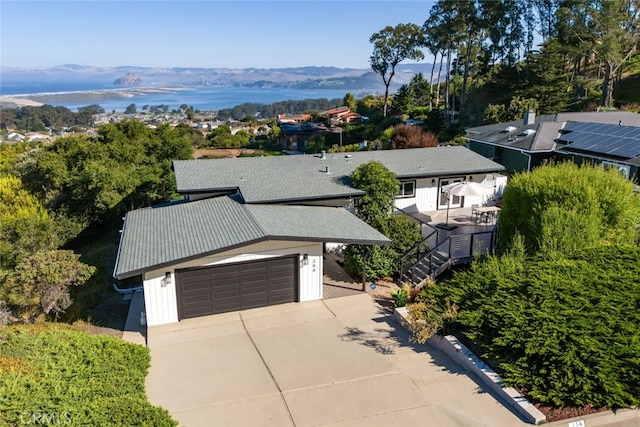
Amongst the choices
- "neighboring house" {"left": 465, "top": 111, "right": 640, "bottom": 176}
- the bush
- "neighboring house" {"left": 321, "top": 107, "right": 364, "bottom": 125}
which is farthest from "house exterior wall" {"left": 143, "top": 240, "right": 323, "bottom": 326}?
"neighboring house" {"left": 321, "top": 107, "right": 364, "bottom": 125}

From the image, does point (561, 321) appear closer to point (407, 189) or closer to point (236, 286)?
point (236, 286)

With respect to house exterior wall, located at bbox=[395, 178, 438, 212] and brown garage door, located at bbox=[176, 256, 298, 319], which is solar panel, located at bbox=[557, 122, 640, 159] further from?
brown garage door, located at bbox=[176, 256, 298, 319]

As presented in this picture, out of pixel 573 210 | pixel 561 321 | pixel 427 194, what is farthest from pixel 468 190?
pixel 561 321

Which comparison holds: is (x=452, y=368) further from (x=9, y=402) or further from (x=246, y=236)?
(x=9, y=402)

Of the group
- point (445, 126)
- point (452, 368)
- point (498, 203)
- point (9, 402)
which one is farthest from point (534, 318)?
point (445, 126)

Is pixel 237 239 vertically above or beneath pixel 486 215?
above

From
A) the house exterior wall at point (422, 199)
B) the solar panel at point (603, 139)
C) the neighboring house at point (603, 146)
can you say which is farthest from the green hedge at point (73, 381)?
the solar panel at point (603, 139)
